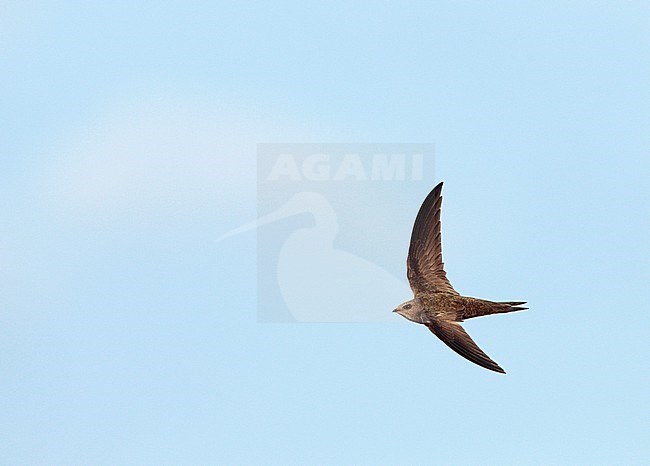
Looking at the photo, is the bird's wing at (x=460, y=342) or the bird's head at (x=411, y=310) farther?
the bird's head at (x=411, y=310)

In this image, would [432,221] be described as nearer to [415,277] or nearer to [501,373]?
[415,277]

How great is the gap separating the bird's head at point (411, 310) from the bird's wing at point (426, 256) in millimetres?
379

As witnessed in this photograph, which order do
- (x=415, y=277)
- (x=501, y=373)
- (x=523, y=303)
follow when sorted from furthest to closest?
(x=415, y=277), (x=523, y=303), (x=501, y=373)

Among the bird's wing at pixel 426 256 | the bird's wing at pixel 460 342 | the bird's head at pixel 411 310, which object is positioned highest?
the bird's wing at pixel 426 256

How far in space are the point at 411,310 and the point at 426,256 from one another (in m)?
1.57

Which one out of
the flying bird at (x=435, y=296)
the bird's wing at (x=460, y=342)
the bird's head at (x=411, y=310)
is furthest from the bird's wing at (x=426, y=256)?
the bird's wing at (x=460, y=342)

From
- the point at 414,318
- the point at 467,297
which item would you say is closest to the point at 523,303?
the point at 467,297

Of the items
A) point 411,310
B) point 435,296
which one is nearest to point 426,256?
point 435,296

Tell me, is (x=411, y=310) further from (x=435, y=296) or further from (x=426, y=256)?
(x=426, y=256)

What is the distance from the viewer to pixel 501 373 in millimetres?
18969

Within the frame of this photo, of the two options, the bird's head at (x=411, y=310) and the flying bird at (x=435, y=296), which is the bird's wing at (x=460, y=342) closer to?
the flying bird at (x=435, y=296)

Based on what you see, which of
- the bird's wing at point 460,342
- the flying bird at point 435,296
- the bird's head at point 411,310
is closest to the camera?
the bird's wing at point 460,342

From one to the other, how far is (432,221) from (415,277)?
1654 mm

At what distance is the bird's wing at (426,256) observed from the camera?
21344 millimetres
